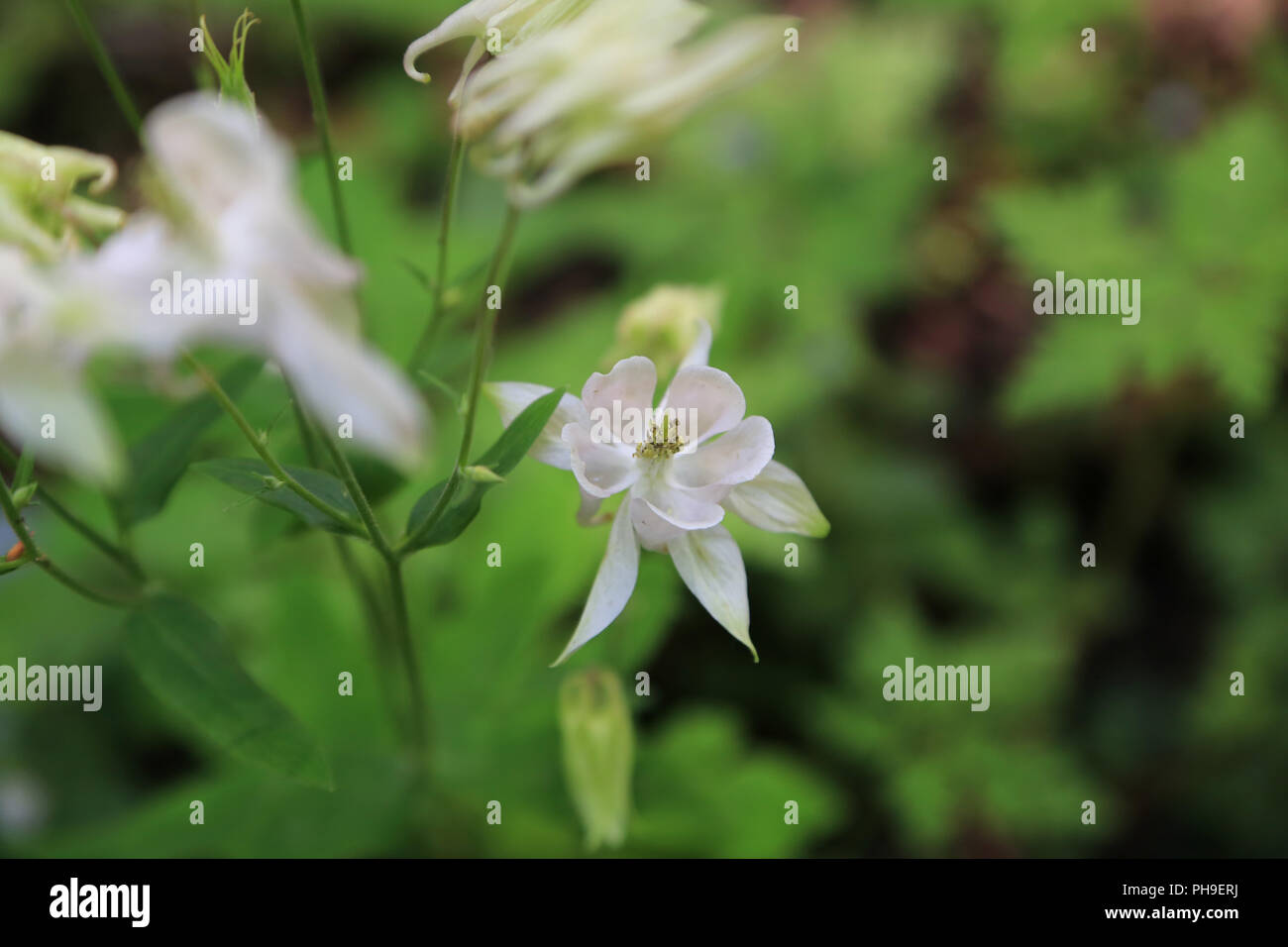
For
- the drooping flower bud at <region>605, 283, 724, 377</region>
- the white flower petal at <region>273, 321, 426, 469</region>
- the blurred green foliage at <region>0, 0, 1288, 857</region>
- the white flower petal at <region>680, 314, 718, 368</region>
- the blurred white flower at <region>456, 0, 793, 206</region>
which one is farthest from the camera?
the blurred green foliage at <region>0, 0, 1288, 857</region>

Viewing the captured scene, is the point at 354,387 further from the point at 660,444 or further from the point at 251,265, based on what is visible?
the point at 660,444

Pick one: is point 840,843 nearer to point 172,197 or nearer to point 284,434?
point 284,434

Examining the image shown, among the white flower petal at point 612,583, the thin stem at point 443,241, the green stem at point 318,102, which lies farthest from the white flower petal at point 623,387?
the green stem at point 318,102

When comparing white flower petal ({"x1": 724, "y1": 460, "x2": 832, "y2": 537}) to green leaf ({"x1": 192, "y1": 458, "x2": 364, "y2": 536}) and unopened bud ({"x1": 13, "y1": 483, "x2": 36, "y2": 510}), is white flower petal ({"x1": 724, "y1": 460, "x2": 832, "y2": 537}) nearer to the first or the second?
green leaf ({"x1": 192, "y1": 458, "x2": 364, "y2": 536})

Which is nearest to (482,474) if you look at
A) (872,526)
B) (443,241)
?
(443,241)

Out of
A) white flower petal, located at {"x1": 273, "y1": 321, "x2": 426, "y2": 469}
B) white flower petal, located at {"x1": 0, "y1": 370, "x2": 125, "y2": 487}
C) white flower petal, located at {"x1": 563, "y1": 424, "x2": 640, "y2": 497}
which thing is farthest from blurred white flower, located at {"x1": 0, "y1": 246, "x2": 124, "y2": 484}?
white flower petal, located at {"x1": 563, "y1": 424, "x2": 640, "y2": 497}

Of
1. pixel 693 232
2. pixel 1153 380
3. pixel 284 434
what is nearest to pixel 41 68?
pixel 693 232
